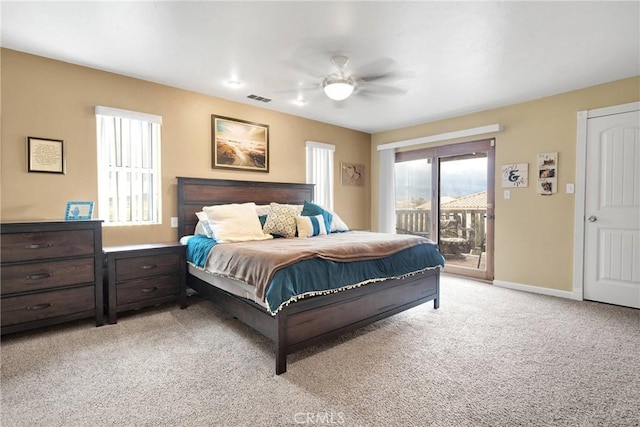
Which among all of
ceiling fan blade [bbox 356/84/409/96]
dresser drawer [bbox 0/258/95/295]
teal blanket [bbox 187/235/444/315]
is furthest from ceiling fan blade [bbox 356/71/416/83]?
dresser drawer [bbox 0/258/95/295]

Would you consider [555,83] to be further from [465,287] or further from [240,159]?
[240,159]

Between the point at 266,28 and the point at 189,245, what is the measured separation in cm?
217

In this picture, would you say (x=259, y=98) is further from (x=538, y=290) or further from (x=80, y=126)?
(x=538, y=290)

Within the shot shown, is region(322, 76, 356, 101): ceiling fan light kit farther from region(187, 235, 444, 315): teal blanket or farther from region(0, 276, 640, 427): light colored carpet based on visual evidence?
region(0, 276, 640, 427): light colored carpet

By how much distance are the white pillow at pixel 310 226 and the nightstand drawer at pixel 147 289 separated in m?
1.41

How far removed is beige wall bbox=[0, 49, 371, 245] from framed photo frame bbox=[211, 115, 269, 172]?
76 millimetres

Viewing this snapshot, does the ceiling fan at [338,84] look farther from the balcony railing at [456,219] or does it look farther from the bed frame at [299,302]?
the balcony railing at [456,219]

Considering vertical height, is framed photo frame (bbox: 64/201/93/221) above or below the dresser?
above

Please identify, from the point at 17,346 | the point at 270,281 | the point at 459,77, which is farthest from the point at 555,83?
the point at 17,346

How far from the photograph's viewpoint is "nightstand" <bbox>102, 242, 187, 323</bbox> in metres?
2.84

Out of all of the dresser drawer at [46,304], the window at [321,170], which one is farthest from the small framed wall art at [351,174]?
the dresser drawer at [46,304]

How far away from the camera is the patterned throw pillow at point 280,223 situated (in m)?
3.51
